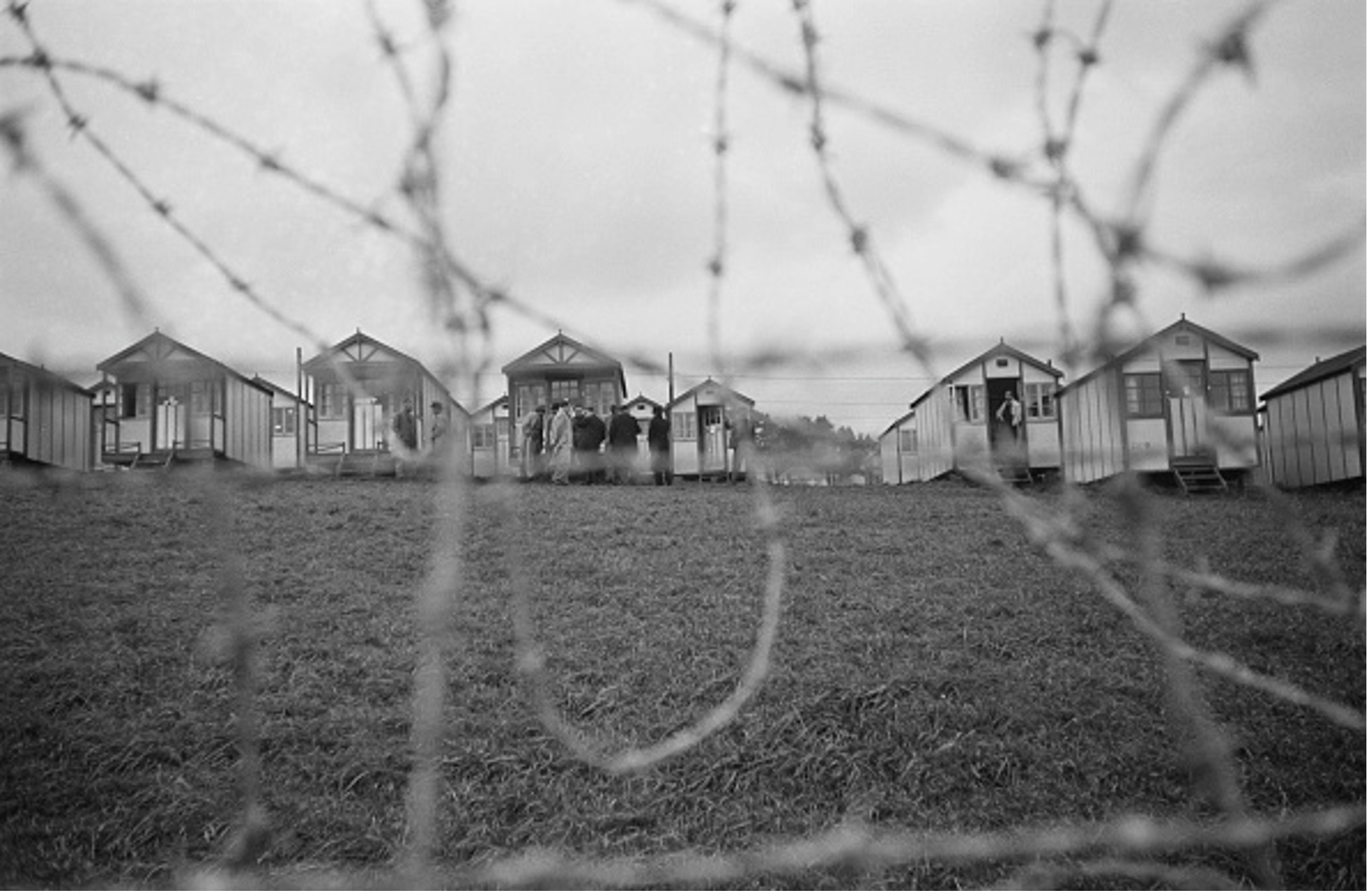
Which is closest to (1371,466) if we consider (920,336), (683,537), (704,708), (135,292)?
(920,336)

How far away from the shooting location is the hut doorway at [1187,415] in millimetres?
870

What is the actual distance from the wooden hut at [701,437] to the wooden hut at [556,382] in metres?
0.47

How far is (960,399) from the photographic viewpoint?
357 cm

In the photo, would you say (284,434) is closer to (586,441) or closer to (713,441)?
Answer: (586,441)

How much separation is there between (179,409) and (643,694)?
2.68 metres

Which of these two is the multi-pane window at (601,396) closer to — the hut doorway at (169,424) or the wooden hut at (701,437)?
the wooden hut at (701,437)

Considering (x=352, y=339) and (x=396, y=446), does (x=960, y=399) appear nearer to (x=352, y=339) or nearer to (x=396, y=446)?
(x=352, y=339)

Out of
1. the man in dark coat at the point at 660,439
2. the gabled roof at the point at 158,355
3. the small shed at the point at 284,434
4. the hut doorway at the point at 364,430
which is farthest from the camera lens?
the man in dark coat at the point at 660,439

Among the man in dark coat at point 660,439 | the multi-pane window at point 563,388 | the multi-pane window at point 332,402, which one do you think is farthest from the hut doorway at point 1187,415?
the multi-pane window at point 563,388

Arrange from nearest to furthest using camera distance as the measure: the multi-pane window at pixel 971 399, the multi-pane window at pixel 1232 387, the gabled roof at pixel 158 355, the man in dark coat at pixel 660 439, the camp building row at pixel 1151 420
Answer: the camp building row at pixel 1151 420, the gabled roof at pixel 158 355, the multi-pane window at pixel 1232 387, the multi-pane window at pixel 971 399, the man in dark coat at pixel 660 439

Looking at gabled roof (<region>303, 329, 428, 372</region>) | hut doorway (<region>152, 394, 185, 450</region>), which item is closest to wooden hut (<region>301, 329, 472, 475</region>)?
gabled roof (<region>303, 329, 428, 372</region>)

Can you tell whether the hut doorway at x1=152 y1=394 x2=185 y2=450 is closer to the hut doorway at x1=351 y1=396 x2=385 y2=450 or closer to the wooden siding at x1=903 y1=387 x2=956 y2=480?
the hut doorway at x1=351 y1=396 x2=385 y2=450

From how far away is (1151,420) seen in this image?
2.79m

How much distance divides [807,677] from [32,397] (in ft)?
8.81
